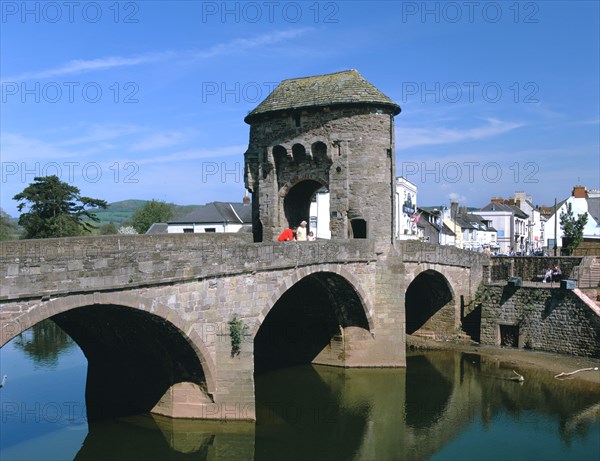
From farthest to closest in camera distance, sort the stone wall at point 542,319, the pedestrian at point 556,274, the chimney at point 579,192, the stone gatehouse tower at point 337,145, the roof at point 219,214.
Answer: the chimney at point 579,192, the roof at point 219,214, the pedestrian at point 556,274, the stone wall at point 542,319, the stone gatehouse tower at point 337,145

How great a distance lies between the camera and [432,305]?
2959 cm

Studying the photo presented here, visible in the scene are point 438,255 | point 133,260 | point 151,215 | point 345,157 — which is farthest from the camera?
point 151,215

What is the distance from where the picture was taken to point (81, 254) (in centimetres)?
1202

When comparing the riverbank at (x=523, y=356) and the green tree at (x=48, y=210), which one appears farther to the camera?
the green tree at (x=48, y=210)

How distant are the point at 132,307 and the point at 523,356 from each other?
17.7m

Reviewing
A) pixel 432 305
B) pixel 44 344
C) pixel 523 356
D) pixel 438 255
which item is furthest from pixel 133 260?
pixel 432 305

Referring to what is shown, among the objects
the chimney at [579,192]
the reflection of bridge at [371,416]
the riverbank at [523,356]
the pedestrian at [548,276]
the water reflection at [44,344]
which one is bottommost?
the reflection of bridge at [371,416]

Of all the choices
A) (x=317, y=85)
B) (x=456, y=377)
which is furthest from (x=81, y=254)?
(x=456, y=377)

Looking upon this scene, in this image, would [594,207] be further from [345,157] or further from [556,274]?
[345,157]

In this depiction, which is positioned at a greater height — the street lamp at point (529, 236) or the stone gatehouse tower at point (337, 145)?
the stone gatehouse tower at point (337, 145)

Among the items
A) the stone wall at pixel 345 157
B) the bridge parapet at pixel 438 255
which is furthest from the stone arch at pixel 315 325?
the bridge parapet at pixel 438 255

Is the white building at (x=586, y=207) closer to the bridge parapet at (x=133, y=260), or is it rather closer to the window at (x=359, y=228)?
the window at (x=359, y=228)

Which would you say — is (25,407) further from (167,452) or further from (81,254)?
(81,254)

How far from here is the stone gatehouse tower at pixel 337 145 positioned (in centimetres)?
2227
